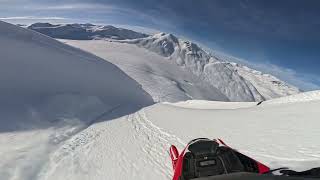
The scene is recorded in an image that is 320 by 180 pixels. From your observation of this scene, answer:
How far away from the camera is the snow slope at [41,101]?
35.1ft

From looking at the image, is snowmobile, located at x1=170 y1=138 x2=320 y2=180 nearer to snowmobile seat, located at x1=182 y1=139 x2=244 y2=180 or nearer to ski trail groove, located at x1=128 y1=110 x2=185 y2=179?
snowmobile seat, located at x1=182 y1=139 x2=244 y2=180

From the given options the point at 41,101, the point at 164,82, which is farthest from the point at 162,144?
the point at 164,82

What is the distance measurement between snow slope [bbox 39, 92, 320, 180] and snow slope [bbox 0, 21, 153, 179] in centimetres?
78

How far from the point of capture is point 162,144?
11.9 m

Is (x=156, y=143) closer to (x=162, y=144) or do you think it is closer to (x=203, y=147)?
(x=162, y=144)

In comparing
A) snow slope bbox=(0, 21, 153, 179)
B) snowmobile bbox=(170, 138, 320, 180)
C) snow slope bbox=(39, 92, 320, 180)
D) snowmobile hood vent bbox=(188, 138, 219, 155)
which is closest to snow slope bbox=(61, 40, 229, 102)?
snow slope bbox=(0, 21, 153, 179)

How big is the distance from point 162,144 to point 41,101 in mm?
10845

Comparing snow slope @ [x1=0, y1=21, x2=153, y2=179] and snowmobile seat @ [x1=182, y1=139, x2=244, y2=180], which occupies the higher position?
snowmobile seat @ [x1=182, y1=139, x2=244, y2=180]

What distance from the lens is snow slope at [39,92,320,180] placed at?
8.59 meters

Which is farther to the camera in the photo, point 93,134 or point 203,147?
point 93,134

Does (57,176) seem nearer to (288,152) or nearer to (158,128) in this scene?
(288,152)

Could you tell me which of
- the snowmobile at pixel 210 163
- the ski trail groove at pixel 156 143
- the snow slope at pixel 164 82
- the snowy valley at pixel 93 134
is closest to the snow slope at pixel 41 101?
the snowy valley at pixel 93 134

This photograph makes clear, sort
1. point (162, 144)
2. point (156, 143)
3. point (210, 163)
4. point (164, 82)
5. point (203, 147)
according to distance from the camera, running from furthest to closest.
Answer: point (164, 82)
point (156, 143)
point (162, 144)
point (203, 147)
point (210, 163)

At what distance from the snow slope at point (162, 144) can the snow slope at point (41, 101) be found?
30.5 inches
